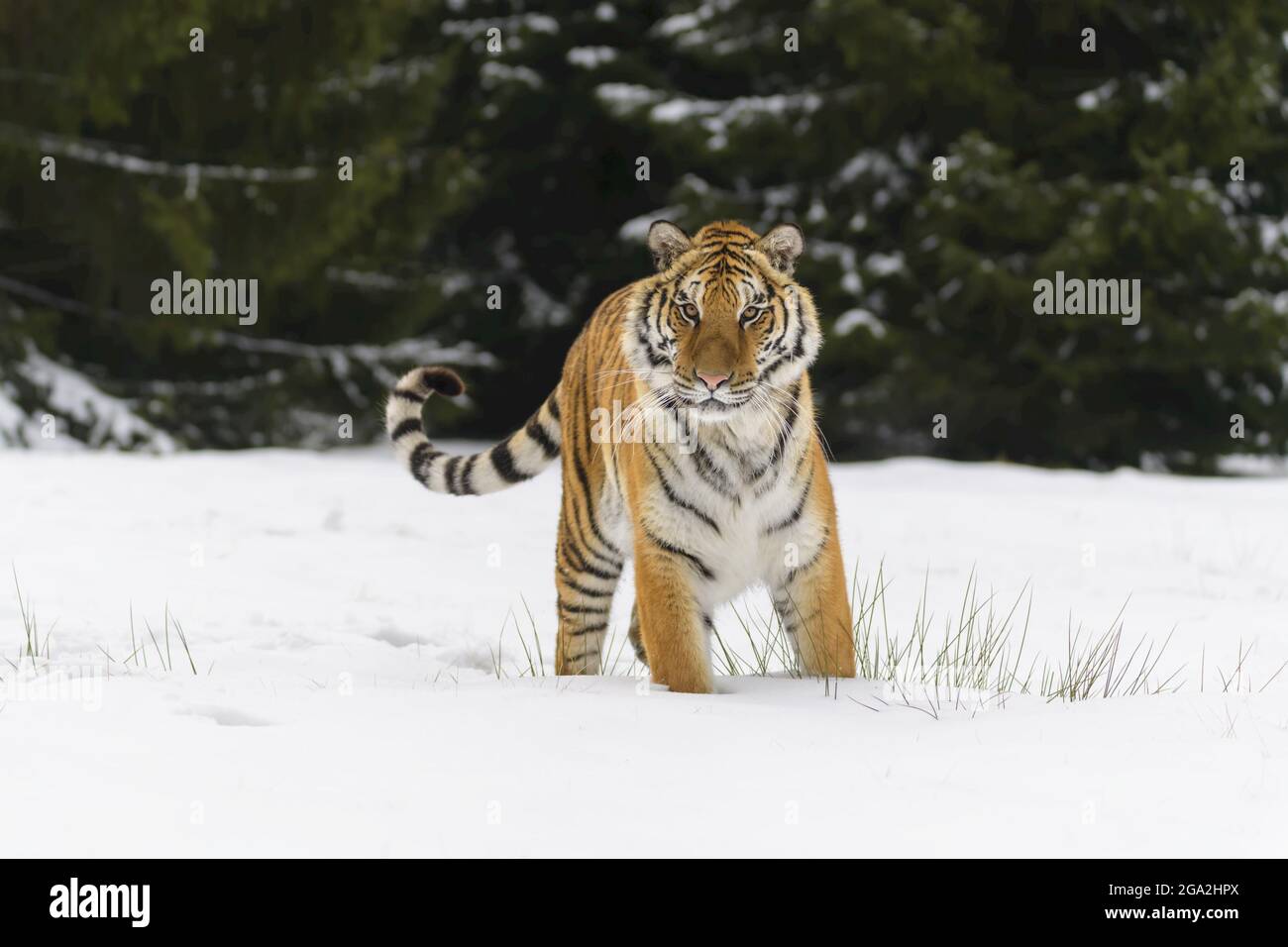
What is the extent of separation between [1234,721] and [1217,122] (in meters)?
12.9

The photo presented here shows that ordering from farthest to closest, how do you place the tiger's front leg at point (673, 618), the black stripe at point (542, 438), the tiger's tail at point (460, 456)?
1. the black stripe at point (542, 438)
2. the tiger's tail at point (460, 456)
3. the tiger's front leg at point (673, 618)

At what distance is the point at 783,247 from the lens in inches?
202

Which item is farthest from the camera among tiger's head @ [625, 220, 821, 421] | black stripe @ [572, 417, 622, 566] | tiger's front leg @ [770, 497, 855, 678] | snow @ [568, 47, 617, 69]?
snow @ [568, 47, 617, 69]

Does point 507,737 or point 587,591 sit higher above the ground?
point 587,591

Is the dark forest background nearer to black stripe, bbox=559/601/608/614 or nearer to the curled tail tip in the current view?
the curled tail tip

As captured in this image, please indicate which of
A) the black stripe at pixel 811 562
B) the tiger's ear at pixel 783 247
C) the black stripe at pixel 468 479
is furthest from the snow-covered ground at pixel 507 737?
the tiger's ear at pixel 783 247

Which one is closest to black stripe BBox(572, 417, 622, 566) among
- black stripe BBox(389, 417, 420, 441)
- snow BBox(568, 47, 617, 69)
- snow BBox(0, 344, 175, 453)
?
black stripe BBox(389, 417, 420, 441)

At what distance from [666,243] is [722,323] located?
0.46 meters

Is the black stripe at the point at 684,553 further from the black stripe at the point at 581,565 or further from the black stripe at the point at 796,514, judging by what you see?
the black stripe at the point at 581,565

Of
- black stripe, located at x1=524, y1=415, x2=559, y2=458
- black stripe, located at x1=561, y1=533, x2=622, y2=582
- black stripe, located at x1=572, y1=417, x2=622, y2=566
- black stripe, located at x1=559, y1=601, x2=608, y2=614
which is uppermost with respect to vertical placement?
black stripe, located at x1=524, y1=415, x2=559, y2=458

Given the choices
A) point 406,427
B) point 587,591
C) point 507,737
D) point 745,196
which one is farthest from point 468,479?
point 745,196

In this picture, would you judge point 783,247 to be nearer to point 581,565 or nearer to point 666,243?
point 666,243

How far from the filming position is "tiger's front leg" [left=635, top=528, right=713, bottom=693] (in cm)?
497

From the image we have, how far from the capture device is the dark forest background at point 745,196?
15820 mm
